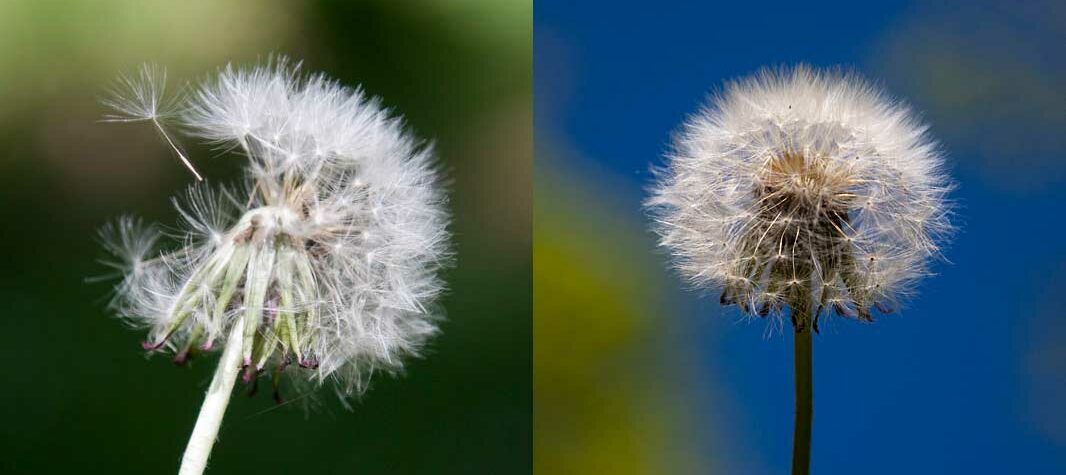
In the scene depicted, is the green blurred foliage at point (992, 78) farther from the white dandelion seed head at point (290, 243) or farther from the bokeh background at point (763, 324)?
the white dandelion seed head at point (290, 243)

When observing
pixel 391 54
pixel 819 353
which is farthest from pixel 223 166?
pixel 819 353

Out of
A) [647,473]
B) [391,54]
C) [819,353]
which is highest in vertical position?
[391,54]

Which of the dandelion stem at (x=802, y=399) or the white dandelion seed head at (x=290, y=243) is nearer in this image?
the white dandelion seed head at (x=290, y=243)

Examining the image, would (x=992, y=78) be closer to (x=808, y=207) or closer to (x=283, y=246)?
(x=808, y=207)

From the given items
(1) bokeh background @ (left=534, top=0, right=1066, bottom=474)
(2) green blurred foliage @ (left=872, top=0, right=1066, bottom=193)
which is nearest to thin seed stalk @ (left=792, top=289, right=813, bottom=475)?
(1) bokeh background @ (left=534, top=0, right=1066, bottom=474)

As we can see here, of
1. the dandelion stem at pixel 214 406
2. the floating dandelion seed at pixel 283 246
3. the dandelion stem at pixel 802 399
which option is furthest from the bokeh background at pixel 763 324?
the dandelion stem at pixel 214 406

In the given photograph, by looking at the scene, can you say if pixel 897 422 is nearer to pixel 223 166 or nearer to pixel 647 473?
pixel 647 473
